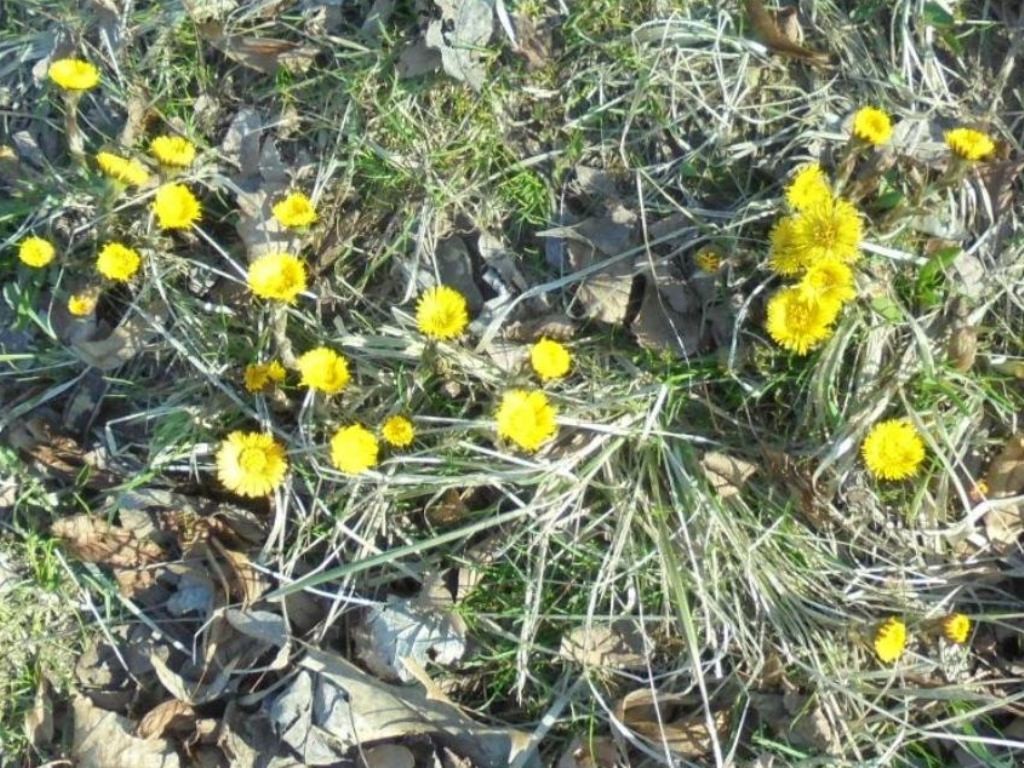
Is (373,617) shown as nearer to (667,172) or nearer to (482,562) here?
(482,562)

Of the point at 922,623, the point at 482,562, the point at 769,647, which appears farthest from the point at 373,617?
the point at 922,623

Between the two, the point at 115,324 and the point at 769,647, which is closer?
the point at 769,647

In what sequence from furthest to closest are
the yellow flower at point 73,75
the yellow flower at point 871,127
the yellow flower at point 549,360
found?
1. the yellow flower at point 73,75
2. the yellow flower at point 549,360
3. the yellow flower at point 871,127

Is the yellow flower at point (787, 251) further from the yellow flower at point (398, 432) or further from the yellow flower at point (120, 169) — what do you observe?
the yellow flower at point (120, 169)

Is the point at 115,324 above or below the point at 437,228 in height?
below

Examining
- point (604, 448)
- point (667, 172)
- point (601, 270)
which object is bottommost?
point (604, 448)

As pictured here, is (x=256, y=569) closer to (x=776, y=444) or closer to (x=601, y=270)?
(x=601, y=270)

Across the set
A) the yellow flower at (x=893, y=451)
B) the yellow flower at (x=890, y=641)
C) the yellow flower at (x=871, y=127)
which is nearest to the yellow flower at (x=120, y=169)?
the yellow flower at (x=871, y=127)

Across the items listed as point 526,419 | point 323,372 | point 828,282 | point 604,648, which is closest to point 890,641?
point 604,648
